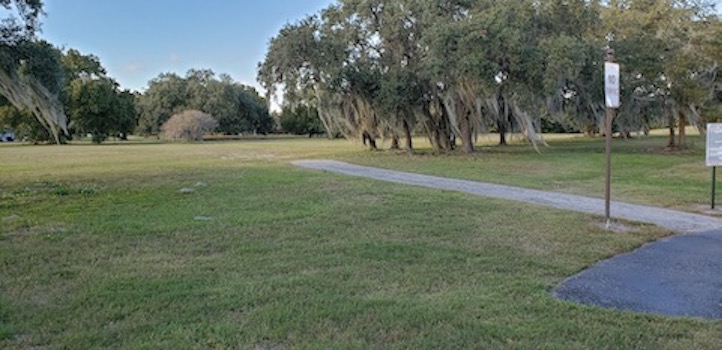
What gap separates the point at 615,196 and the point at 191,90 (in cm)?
5538

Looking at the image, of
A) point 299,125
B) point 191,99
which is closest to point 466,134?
point 191,99

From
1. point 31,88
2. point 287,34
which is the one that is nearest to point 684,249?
point 31,88

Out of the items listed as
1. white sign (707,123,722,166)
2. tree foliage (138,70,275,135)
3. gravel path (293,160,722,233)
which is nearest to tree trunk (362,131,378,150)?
gravel path (293,160,722,233)

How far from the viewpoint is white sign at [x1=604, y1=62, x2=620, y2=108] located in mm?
6473

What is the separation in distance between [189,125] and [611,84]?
165 feet

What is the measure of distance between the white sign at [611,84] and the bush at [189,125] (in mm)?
50020

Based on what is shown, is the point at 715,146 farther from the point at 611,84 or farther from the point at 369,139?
the point at 369,139

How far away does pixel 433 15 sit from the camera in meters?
19.9

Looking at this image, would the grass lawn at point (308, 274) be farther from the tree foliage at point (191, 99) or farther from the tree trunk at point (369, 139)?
the tree foliage at point (191, 99)

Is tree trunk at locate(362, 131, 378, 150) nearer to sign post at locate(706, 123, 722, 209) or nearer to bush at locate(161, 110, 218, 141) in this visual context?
sign post at locate(706, 123, 722, 209)

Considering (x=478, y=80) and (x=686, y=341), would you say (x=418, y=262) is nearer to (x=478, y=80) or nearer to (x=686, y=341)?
(x=686, y=341)

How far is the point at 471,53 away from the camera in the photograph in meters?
17.2

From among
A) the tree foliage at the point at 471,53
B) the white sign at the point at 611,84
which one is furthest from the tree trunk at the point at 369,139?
the white sign at the point at 611,84

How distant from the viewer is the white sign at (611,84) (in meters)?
6.47
